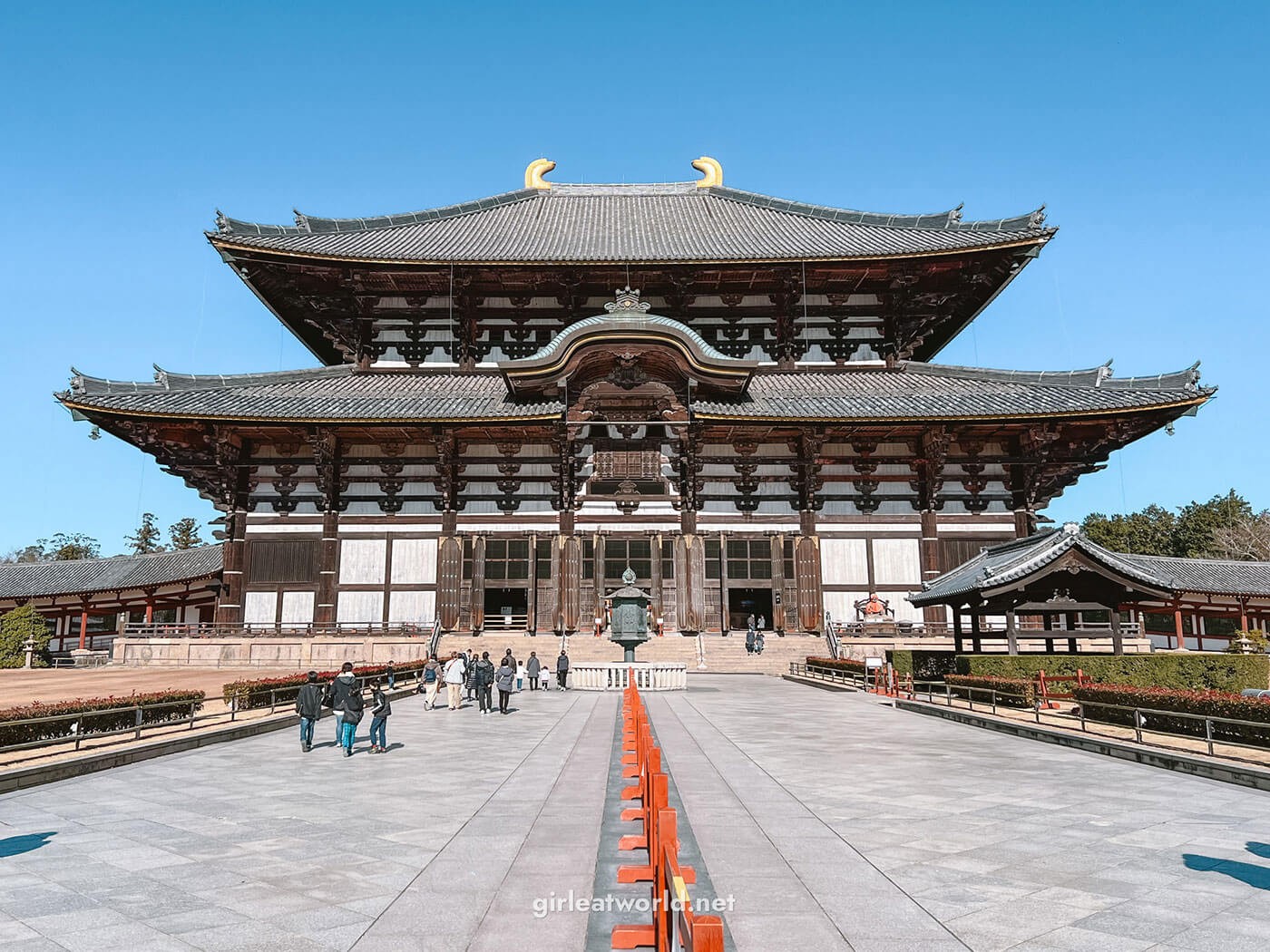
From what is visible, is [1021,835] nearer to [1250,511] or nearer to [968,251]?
[968,251]

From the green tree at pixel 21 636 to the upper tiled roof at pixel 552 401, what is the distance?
10.8 meters

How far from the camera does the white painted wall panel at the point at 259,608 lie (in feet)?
104

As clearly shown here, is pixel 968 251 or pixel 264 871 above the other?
pixel 968 251

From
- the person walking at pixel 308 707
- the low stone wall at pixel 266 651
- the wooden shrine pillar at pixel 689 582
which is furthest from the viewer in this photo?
the wooden shrine pillar at pixel 689 582

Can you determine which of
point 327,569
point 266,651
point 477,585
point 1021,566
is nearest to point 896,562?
point 1021,566

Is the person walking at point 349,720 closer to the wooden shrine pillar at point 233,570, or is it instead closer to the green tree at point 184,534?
the wooden shrine pillar at point 233,570

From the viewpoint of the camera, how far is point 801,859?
22.5 feet

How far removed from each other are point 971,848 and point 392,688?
59.5ft

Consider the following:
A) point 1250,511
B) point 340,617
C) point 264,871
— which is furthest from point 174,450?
point 1250,511

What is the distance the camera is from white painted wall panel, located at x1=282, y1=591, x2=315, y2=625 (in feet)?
104

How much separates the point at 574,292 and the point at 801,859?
104 ft

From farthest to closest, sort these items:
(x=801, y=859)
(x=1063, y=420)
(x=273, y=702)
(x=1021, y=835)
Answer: (x=1063, y=420), (x=273, y=702), (x=1021, y=835), (x=801, y=859)

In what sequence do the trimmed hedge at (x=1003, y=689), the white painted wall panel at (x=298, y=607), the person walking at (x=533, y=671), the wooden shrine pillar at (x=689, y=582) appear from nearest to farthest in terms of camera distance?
1. the trimmed hedge at (x=1003, y=689)
2. the person walking at (x=533, y=671)
3. the wooden shrine pillar at (x=689, y=582)
4. the white painted wall panel at (x=298, y=607)

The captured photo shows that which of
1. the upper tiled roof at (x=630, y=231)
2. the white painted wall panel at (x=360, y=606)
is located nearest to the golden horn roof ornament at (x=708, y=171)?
the upper tiled roof at (x=630, y=231)
